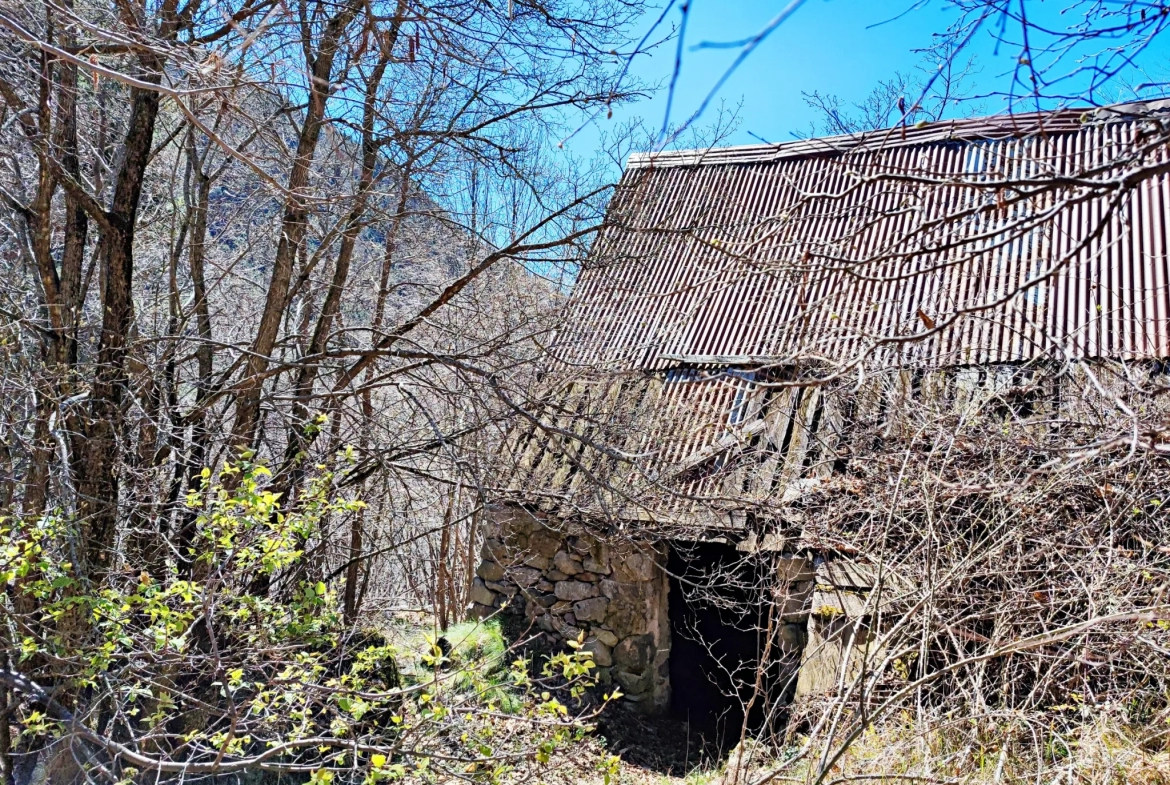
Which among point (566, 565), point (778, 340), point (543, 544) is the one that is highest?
point (778, 340)

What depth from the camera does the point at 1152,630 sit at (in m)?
3.56

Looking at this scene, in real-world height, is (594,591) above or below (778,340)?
below

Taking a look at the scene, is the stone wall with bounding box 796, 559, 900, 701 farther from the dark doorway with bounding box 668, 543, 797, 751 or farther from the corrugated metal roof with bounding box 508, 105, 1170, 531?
the dark doorway with bounding box 668, 543, 797, 751

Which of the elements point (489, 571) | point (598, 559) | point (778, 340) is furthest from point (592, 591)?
point (778, 340)

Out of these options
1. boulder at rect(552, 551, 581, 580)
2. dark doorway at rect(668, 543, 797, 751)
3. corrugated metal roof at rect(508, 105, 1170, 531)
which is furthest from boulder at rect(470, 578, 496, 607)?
dark doorway at rect(668, 543, 797, 751)

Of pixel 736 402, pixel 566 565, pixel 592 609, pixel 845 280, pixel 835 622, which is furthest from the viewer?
pixel 566 565

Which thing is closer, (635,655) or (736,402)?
(736,402)

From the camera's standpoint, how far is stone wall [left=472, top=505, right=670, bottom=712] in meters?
7.43

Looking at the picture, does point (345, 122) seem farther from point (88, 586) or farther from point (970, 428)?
point (970, 428)

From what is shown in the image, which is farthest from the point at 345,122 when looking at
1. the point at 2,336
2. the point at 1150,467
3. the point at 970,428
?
the point at 1150,467

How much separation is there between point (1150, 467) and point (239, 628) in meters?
4.62

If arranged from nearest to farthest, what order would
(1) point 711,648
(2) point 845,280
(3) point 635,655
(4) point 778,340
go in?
(2) point 845,280 → (3) point 635,655 → (1) point 711,648 → (4) point 778,340

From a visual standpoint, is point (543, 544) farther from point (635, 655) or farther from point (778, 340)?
point (778, 340)

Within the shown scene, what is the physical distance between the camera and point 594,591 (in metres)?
7.61
